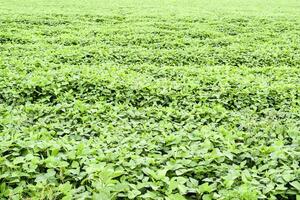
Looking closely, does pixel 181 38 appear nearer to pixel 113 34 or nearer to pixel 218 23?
pixel 113 34

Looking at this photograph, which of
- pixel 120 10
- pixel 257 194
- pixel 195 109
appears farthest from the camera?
pixel 120 10

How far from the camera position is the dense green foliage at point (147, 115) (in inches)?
126

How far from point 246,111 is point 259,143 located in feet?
6.23

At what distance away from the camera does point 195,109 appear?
19.8ft

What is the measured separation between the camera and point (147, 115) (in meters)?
5.90

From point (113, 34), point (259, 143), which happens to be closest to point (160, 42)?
point (113, 34)

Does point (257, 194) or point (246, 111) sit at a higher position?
point (257, 194)

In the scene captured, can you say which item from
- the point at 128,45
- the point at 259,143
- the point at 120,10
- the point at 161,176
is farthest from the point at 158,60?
the point at 120,10

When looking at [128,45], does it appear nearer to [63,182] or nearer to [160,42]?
[160,42]

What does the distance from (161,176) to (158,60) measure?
767 cm

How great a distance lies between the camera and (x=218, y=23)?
1745cm

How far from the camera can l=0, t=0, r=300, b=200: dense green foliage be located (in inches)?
126

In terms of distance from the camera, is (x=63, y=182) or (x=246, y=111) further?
(x=246, y=111)

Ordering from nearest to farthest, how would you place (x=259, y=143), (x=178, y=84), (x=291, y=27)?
(x=259, y=143), (x=178, y=84), (x=291, y=27)
